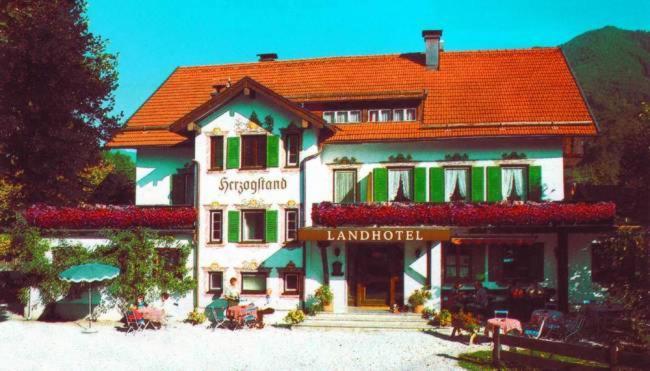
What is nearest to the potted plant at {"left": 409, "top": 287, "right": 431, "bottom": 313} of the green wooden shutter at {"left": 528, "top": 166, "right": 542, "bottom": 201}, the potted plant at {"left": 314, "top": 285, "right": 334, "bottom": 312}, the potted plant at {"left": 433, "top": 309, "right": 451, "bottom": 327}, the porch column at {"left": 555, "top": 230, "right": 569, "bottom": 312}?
the potted plant at {"left": 433, "top": 309, "right": 451, "bottom": 327}

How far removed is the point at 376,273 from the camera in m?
22.7

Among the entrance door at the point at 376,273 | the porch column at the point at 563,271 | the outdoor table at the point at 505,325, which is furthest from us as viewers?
the entrance door at the point at 376,273

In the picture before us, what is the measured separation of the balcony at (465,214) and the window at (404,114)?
4491 mm

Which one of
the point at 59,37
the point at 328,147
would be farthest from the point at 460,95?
the point at 59,37

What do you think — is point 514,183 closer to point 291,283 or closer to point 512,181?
point 512,181

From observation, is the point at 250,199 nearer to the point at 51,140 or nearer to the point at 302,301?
the point at 302,301

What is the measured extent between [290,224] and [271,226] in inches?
28.3

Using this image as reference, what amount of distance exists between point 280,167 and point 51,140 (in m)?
9.86

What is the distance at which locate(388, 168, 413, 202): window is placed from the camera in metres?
23.7

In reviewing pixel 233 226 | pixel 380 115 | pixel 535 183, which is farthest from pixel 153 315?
pixel 535 183

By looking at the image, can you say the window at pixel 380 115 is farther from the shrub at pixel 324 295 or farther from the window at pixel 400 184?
the shrub at pixel 324 295

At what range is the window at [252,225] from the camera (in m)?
23.5

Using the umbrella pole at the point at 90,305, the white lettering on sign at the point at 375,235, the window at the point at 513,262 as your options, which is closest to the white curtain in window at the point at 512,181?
the window at the point at 513,262

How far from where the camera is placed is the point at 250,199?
2333 centimetres
